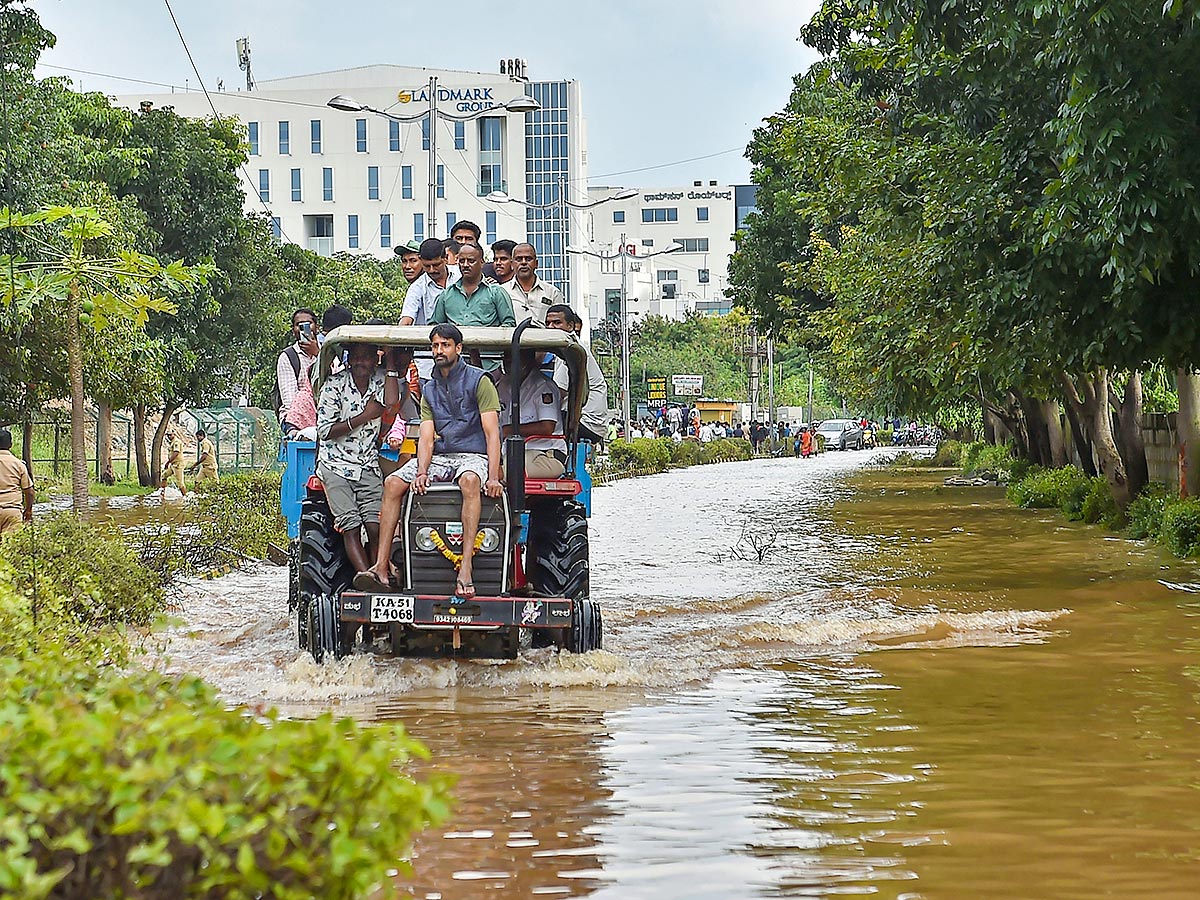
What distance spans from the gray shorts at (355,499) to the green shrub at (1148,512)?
12462mm

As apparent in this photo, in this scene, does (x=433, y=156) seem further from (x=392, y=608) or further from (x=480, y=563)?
(x=392, y=608)

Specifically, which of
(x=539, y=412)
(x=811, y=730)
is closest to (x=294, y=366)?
(x=539, y=412)

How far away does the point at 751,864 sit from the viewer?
Result: 598 cm

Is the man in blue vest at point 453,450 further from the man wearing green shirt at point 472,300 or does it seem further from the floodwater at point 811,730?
the man wearing green shirt at point 472,300

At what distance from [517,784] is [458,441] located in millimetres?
3364

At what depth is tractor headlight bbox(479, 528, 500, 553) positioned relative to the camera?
10227mm

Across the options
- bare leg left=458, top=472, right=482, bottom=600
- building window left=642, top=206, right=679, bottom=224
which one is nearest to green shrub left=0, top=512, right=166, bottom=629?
bare leg left=458, top=472, right=482, bottom=600

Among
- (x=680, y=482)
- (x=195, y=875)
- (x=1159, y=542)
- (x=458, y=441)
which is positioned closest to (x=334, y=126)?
(x=680, y=482)

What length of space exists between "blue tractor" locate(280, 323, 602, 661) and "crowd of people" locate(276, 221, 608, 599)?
0.10 meters

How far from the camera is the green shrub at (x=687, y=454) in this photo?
6062 cm

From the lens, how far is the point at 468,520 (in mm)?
10055

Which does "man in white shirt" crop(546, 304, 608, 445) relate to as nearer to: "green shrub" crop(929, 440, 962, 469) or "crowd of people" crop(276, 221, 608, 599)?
"crowd of people" crop(276, 221, 608, 599)

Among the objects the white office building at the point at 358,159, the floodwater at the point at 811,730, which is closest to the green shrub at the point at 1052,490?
the floodwater at the point at 811,730

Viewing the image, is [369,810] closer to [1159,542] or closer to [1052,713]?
[1052,713]
